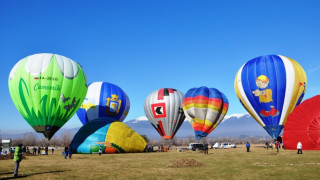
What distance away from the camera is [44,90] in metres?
29.5

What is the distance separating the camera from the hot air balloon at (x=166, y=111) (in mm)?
52062

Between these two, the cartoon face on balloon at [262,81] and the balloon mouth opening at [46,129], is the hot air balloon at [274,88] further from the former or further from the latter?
the balloon mouth opening at [46,129]

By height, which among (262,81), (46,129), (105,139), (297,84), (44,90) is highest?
(262,81)

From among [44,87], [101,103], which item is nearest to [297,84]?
[101,103]

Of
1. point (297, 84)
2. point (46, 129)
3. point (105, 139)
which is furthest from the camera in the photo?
point (297, 84)

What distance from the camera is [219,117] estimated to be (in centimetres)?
4922

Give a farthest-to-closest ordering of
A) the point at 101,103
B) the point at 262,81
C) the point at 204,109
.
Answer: the point at 204,109 → the point at 101,103 → the point at 262,81

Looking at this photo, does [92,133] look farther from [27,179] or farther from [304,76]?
[304,76]

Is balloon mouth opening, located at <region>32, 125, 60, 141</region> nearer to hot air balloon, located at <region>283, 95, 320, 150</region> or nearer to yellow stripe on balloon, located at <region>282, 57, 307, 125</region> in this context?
hot air balloon, located at <region>283, 95, 320, 150</region>

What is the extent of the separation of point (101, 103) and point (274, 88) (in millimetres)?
24990

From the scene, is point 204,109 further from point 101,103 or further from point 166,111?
point 101,103

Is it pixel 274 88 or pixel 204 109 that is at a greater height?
pixel 274 88

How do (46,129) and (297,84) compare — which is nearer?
(46,129)

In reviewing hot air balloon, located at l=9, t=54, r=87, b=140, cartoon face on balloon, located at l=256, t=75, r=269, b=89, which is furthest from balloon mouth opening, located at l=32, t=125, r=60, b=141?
cartoon face on balloon, located at l=256, t=75, r=269, b=89
